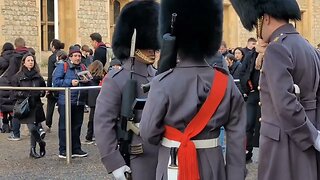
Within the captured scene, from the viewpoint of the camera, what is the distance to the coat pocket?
392 centimetres

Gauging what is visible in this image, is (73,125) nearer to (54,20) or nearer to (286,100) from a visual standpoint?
(286,100)

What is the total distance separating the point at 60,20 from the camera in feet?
67.3

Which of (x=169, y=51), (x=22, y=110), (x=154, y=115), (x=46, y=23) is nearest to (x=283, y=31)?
(x=169, y=51)

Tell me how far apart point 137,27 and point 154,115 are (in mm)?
1284

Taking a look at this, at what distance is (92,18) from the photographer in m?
20.9

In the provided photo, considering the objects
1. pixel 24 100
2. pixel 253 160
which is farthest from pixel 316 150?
pixel 24 100

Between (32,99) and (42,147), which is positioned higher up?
(32,99)

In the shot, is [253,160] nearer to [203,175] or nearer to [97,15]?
[203,175]

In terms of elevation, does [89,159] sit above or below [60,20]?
below

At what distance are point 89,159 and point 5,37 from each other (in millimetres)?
10643

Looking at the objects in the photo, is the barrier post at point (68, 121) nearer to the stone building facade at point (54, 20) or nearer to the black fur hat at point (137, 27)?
the black fur hat at point (137, 27)

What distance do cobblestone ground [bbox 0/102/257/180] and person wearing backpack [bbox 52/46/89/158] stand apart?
0.22 m

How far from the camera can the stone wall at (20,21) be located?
18109 mm

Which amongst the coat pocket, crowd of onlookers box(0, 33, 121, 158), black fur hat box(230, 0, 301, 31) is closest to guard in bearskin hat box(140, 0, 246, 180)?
the coat pocket
